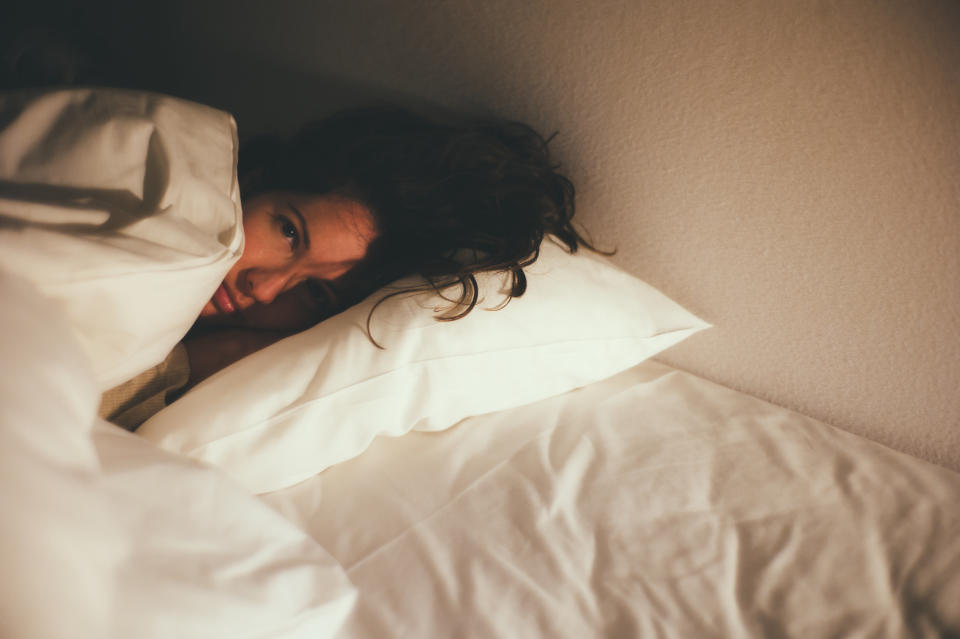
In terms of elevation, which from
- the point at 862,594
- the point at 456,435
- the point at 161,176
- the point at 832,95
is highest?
the point at 832,95

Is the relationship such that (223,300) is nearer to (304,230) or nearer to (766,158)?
(304,230)

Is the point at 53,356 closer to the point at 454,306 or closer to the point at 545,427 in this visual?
the point at 454,306

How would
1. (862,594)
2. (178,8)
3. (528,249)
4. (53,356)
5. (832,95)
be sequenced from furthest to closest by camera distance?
(178,8) < (528,249) < (832,95) < (862,594) < (53,356)

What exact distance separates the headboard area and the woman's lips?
1.50 feet

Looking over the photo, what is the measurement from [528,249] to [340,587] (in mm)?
463

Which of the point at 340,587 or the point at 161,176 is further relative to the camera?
the point at 161,176

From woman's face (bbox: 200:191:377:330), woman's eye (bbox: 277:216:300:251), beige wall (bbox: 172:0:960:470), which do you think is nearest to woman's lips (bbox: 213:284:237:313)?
woman's face (bbox: 200:191:377:330)

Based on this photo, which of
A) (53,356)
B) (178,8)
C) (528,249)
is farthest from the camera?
(178,8)

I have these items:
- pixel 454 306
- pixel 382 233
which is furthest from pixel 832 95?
pixel 382 233

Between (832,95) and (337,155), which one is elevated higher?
(832,95)

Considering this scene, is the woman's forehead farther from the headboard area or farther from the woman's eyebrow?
the headboard area

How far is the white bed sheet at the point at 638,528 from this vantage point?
1.56ft

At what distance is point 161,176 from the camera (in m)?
0.51

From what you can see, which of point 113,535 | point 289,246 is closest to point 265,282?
point 289,246
